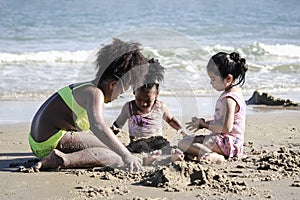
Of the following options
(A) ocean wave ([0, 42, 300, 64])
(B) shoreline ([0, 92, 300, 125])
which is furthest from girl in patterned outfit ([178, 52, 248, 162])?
(A) ocean wave ([0, 42, 300, 64])

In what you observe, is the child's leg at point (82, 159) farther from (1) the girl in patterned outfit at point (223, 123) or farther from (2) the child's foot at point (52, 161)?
(1) the girl in patterned outfit at point (223, 123)

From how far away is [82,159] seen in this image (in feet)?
15.1

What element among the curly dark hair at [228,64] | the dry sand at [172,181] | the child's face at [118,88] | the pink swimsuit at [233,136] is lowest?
the dry sand at [172,181]

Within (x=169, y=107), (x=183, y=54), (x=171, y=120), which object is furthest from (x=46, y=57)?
(x=171, y=120)

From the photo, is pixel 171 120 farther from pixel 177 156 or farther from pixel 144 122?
pixel 177 156

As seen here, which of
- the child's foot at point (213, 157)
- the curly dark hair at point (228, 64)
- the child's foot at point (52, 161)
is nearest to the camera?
the child's foot at point (52, 161)

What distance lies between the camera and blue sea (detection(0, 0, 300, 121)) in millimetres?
9414

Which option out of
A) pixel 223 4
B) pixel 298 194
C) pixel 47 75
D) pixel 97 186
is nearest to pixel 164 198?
pixel 97 186

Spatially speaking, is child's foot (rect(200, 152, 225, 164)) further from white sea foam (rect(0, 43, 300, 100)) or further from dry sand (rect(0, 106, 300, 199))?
white sea foam (rect(0, 43, 300, 100))

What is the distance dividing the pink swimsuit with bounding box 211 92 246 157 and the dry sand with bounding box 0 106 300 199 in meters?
0.11

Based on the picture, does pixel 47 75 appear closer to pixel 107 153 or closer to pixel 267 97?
pixel 267 97

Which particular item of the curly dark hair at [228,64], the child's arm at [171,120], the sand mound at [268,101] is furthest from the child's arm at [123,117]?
the sand mound at [268,101]

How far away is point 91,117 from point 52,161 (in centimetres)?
47

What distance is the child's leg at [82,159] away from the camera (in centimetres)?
449
